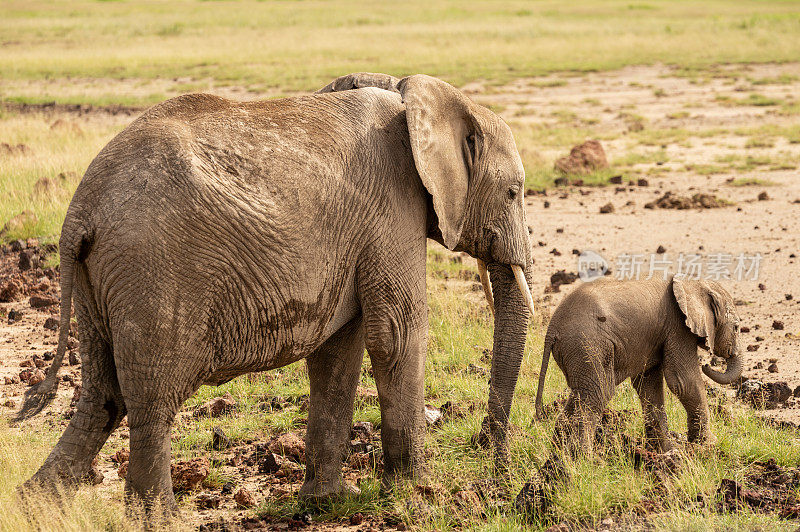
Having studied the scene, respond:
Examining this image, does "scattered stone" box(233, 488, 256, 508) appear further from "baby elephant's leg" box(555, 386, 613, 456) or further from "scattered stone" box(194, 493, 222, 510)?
"baby elephant's leg" box(555, 386, 613, 456)

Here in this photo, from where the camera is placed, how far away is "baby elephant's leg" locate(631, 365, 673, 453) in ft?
21.4

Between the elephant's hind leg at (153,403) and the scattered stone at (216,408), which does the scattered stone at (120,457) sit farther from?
the elephant's hind leg at (153,403)

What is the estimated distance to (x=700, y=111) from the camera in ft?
80.1

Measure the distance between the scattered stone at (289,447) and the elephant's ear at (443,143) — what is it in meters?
2.00

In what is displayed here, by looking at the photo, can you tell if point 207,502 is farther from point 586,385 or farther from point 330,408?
point 586,385

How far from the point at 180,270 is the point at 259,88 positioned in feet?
81.9

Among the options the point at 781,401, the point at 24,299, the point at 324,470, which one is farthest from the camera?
the point at 24,299

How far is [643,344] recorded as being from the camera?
6699 mm

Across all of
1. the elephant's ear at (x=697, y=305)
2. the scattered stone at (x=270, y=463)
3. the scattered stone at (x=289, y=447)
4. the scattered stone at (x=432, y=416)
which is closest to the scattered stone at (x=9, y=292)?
the scattered stone at (x=289, y=447)

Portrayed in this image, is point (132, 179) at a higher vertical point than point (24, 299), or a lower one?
higher

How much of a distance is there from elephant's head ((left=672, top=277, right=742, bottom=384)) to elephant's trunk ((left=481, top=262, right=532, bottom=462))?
1449 mm

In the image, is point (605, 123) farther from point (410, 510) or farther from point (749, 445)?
point (410, 510)

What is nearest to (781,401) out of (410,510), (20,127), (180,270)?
(410,510)

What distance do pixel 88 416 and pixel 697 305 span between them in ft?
14.2
